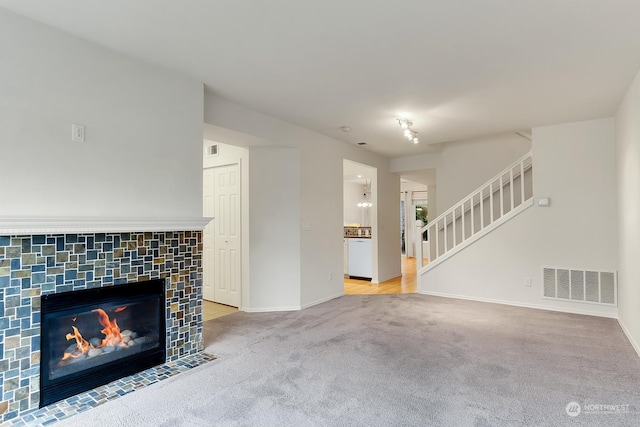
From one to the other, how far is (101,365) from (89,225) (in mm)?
1070

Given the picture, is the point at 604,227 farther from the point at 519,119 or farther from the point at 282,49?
the point at 282,49

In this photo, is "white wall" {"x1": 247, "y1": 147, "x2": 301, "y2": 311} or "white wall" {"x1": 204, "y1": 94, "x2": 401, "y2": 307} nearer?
"white wall" {"x1": 204, "y1": 94, "x2": 401, "y2": 307}

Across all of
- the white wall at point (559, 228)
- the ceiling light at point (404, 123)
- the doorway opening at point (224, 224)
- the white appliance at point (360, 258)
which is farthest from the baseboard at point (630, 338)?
the doorway opening at point (224, 224)

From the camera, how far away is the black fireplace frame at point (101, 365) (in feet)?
7.41

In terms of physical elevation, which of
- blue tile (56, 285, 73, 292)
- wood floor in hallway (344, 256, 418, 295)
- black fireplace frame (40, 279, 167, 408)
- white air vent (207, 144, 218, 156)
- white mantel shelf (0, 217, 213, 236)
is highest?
white air vent (207, 144, 218, 156)

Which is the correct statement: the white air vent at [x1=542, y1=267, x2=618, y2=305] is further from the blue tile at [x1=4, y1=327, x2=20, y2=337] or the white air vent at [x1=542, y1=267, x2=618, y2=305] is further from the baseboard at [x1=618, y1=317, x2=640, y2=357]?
the blue tile at [x1=4, y1=327, x2=20, y2=337]

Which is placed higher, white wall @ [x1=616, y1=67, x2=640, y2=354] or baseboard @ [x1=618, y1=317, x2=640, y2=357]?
white wall @ [x1=616, y1=67, x2=640, y2=354]

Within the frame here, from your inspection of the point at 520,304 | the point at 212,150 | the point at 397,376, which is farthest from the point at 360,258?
the point at 397,376

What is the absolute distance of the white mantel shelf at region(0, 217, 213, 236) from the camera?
6.70ft

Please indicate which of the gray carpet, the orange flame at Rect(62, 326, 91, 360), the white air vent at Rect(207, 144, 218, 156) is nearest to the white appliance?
the gray carpet

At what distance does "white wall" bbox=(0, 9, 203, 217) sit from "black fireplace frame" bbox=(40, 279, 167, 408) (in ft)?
1.90

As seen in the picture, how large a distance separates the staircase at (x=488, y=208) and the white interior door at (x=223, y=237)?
2925 millimetres

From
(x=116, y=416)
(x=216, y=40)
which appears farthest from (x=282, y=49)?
(x=116, y=416)

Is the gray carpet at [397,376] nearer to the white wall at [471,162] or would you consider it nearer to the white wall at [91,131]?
the white wall at [91,131]
